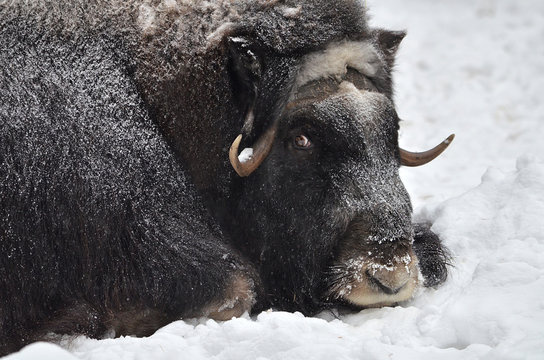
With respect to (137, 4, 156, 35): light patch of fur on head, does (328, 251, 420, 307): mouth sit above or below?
below

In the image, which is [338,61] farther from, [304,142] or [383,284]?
[383,284]

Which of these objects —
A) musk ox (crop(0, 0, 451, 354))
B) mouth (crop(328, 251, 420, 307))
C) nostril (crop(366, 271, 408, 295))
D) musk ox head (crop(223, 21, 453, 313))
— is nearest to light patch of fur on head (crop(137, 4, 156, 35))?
musk ox (crop(0, 0, 451, 354))

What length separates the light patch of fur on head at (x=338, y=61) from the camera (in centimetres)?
354

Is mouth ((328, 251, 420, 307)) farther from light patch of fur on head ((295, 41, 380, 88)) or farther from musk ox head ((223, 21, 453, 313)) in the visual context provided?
light patch of fur on head ((295, 41, 380, 88))

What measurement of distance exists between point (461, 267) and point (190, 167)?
1.58 meters

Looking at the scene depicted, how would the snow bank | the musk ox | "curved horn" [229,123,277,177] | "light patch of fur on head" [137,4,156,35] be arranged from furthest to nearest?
"light patch of fur on head" [137,4,156,35], "curved horn" [229,123,277,177], the musk ox, the snow bank

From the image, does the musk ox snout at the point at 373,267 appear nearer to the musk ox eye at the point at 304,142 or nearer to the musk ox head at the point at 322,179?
the musk ox head at the point at 322,179

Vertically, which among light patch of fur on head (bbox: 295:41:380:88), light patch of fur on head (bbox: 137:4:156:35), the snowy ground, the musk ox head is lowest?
the snowy ground

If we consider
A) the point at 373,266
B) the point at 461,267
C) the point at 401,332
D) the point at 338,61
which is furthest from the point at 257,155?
the point at 461,267

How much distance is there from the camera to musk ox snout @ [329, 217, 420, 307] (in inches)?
132

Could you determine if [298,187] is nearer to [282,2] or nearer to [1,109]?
[282,2]

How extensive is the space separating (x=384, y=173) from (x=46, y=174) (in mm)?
1591

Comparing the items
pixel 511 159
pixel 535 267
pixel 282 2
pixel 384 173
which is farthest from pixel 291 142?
pixel 511 159

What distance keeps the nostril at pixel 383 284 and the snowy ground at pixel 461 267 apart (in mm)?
98
